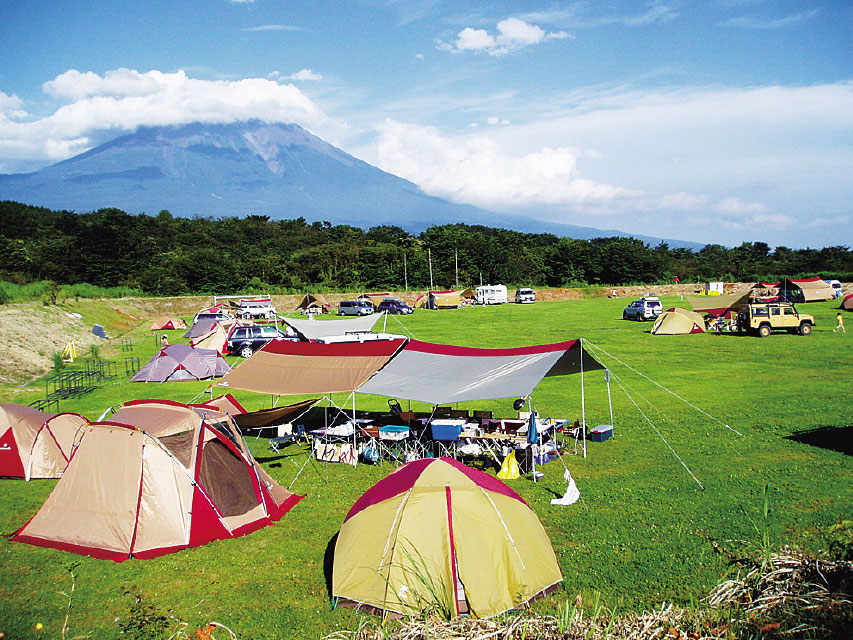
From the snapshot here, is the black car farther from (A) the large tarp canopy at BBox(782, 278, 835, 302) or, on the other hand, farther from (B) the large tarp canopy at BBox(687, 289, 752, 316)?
(A) the large tarp canopy at BBox(782, 278, 835, 302)

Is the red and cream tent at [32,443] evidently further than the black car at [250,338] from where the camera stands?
No

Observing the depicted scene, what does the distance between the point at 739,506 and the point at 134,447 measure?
8.57 meters

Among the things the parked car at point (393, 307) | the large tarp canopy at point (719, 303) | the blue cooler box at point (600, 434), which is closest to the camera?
the blue cooler box at point (600, 434)

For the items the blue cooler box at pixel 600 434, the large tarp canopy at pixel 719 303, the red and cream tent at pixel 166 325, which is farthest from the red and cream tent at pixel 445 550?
the red and cream tent at pixel 166 325

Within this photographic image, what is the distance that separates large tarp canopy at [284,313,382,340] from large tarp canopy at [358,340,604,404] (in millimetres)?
11276

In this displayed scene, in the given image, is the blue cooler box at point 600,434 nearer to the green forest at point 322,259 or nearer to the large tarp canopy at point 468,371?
the large tarp canopy at point 468,371

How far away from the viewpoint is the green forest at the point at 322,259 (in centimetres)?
5956

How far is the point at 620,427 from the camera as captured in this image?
1357cm

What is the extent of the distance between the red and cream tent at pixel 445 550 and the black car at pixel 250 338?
69.9ft

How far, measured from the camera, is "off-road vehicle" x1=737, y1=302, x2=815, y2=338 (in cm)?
2909

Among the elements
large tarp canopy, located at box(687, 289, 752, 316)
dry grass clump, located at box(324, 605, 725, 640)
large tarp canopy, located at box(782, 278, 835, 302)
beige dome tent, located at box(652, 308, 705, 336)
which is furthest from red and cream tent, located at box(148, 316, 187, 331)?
large tarp canopy, located at box(782, 278, 835, 302)

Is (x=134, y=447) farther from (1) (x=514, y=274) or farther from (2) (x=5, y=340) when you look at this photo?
(1) (x=514, y=274)

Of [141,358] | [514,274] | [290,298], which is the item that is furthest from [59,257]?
[514,274]

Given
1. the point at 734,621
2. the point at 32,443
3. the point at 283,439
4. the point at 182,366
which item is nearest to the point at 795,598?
the point at 734,621
